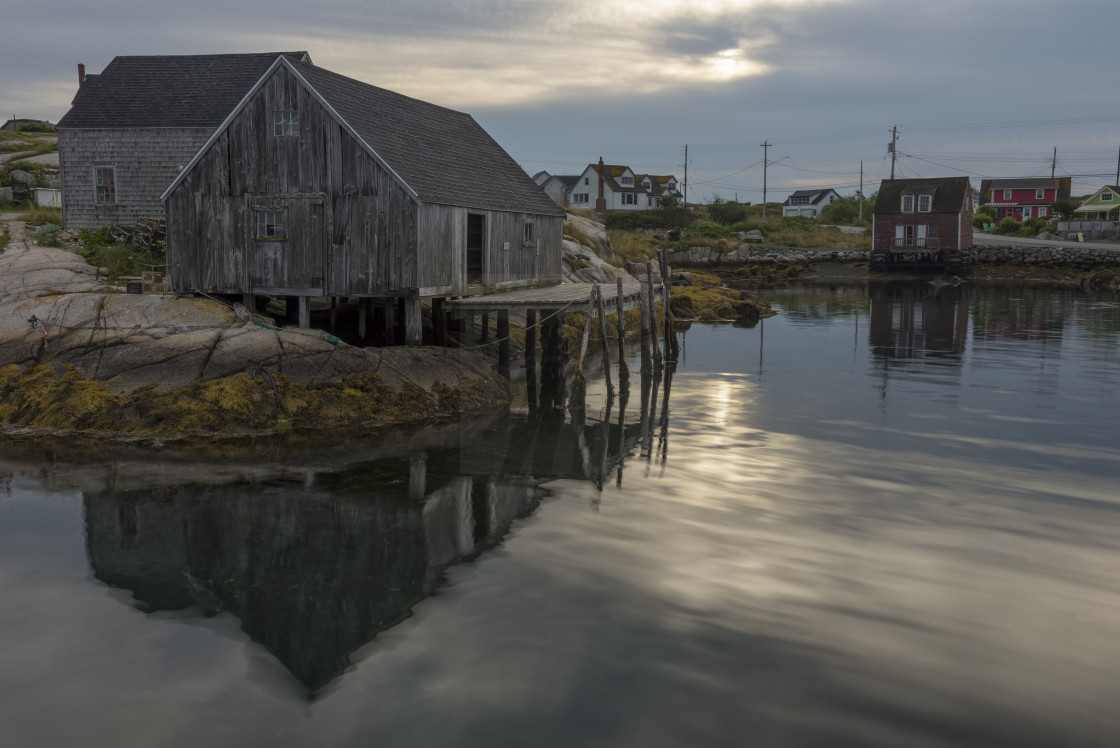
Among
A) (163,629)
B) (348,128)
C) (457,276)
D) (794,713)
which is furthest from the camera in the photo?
(457,276)

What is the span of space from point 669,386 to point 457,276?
665 cm

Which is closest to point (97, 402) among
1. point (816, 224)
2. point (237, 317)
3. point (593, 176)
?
point (237, 317)

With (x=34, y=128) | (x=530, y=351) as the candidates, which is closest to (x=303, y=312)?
(x=530, y=351)

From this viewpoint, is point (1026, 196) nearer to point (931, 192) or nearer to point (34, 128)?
point (931, 192)

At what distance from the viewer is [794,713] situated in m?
8.11

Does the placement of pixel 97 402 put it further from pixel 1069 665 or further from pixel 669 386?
pixel 1069 665

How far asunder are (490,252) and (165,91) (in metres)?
16.2

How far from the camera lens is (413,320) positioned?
22188 mm

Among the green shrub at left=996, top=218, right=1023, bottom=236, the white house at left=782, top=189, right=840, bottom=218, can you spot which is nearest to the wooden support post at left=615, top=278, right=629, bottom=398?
the green shrub at left=996, top=218, right=1023, bottom=236

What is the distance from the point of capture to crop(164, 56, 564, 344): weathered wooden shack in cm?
2141

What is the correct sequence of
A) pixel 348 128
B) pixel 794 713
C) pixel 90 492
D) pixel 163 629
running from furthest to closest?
pixel 348 128 → pixel 90 492 → pixel 163 629 → pixel 794 713

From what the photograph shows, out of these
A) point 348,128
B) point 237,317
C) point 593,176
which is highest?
point 593,176

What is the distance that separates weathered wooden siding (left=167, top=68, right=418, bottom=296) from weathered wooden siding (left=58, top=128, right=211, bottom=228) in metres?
10.9

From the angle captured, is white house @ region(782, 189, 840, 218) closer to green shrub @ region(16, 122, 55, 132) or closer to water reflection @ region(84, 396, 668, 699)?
green shrub @ region(16, 122, 55, 132)
